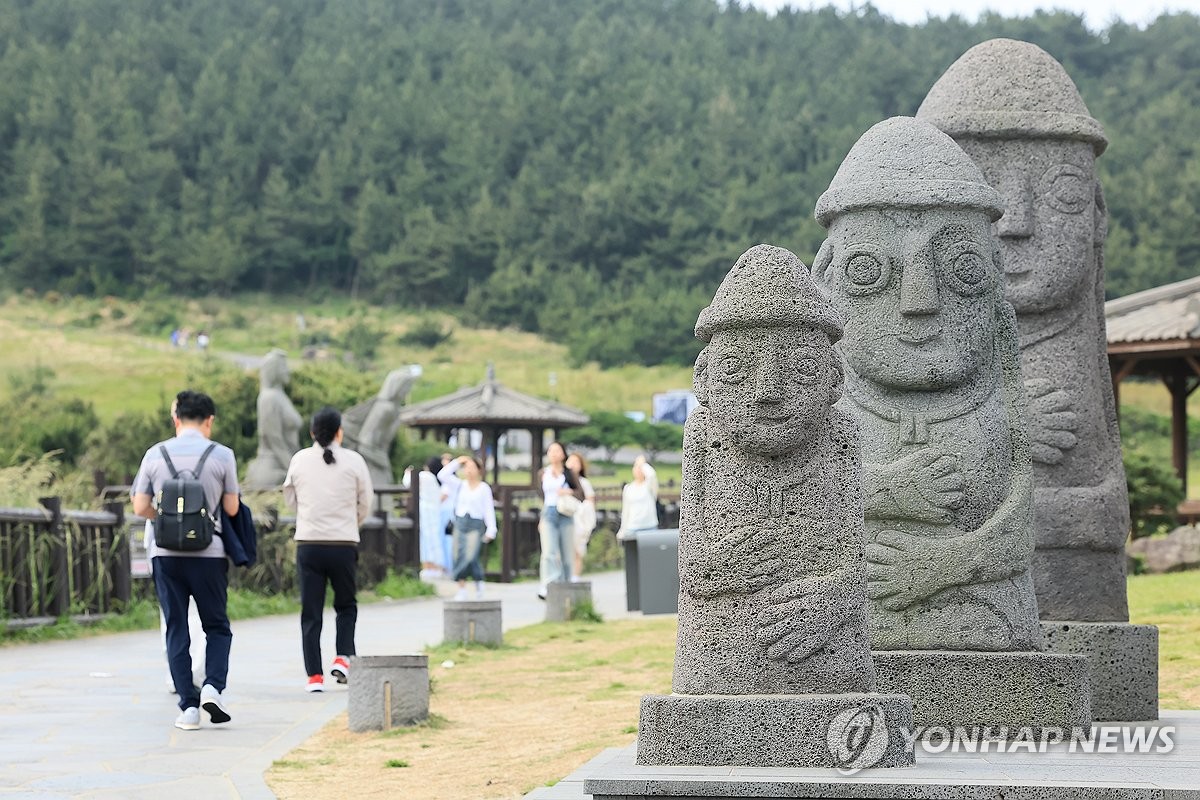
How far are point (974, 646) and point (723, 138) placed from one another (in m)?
91.9

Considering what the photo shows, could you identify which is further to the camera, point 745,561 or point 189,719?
point 189,719

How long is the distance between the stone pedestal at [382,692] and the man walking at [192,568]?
0.76m

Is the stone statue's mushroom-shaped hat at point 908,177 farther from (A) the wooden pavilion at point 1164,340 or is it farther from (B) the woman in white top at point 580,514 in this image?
(A) the wooden pavilion at point 1164,340

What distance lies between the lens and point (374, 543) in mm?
20328

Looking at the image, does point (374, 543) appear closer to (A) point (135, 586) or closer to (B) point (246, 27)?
(A) point (135, 586)

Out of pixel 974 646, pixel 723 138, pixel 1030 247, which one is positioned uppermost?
pixel 723 138

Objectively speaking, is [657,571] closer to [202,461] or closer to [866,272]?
[202,461]

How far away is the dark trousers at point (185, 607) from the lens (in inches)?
329

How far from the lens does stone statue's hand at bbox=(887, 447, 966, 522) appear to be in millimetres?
6562

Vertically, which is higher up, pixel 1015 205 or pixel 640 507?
pixel 1015 205

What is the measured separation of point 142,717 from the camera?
8.99m

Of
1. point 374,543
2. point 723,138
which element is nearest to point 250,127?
point 723,138

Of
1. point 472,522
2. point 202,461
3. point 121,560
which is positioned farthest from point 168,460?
point 472,522

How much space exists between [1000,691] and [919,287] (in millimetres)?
1716
